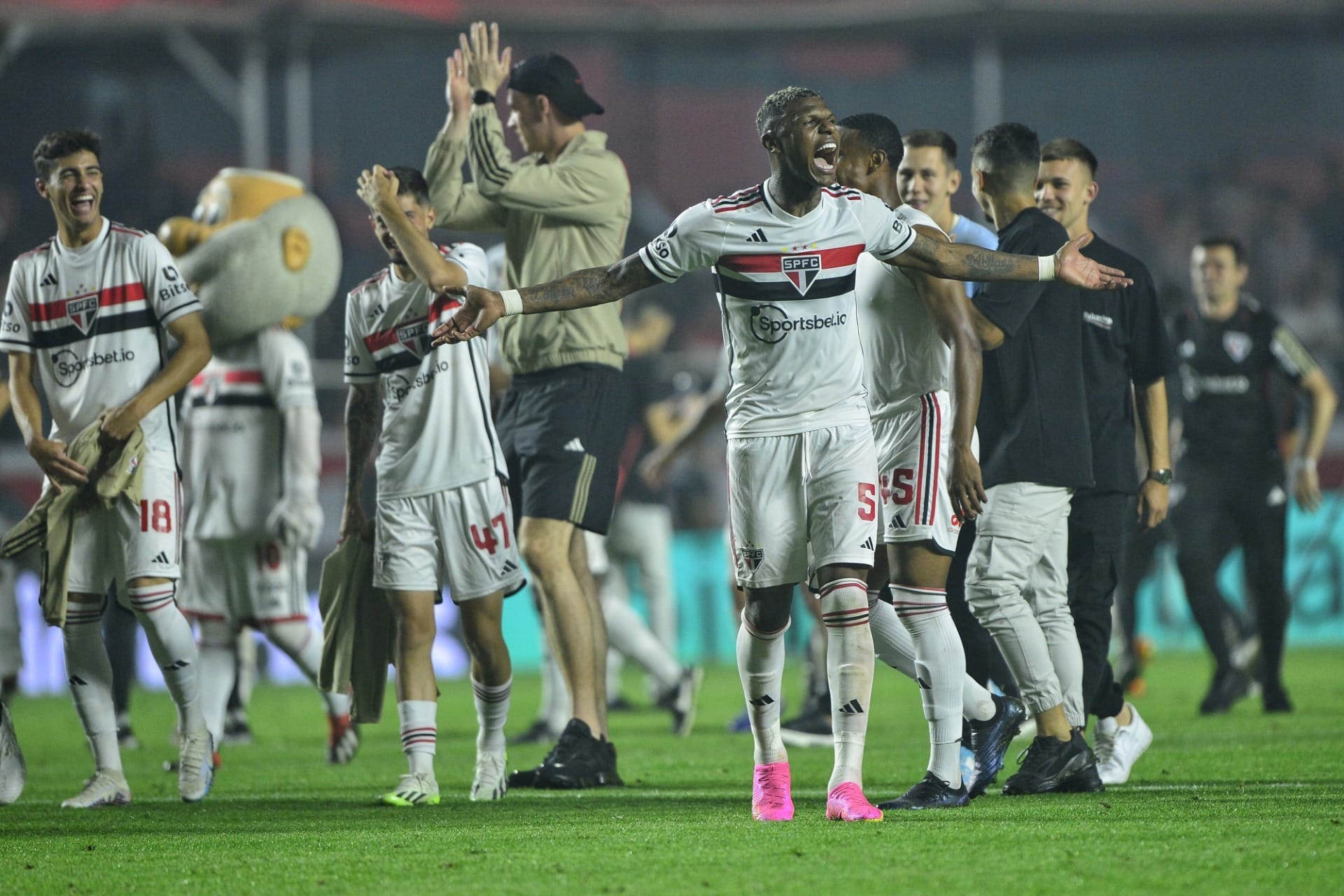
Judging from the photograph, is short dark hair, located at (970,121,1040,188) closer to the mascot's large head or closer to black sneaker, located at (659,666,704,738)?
the mascot's large head

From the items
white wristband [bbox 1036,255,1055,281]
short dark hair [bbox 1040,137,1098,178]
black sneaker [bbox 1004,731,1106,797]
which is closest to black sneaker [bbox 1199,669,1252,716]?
black sneaker [bbox 1004,731,1106,797]

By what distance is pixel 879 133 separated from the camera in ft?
17.3

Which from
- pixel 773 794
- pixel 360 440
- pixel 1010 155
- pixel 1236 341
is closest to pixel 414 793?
pixel 360 440

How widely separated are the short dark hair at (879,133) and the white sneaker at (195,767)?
303 cm

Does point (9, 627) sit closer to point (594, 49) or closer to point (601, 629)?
point (601, 629)

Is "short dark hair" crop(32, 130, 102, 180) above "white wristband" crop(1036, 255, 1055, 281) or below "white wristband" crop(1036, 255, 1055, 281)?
above

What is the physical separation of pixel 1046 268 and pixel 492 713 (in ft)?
7.59

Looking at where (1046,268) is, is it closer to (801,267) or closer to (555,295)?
(801,267)

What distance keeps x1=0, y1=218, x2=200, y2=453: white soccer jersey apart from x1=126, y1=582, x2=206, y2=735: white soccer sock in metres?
0.51

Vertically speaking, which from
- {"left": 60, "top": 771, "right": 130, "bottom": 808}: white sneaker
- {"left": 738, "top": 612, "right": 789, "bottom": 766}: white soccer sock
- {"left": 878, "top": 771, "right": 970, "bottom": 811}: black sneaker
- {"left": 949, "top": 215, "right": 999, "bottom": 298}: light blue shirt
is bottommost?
{"left": 60, "top": 771, "right": 130, "bottom": 808}: white sneaker

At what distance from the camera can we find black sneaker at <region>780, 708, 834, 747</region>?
297 inches

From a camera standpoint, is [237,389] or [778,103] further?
[237,389]

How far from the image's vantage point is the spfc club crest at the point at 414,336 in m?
5.63

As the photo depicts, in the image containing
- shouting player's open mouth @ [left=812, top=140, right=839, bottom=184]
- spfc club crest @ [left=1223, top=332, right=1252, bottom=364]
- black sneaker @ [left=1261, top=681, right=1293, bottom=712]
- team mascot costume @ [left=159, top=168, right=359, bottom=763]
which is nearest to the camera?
shouting player's open mouth @ [left=812, top=140, right=839, bottom=184]
